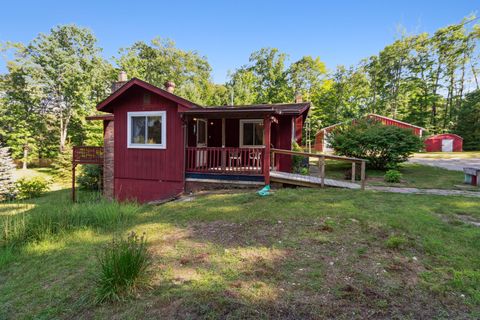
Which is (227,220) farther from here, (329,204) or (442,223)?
(442,223)

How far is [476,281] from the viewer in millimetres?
3055

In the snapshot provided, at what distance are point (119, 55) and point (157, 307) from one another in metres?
34.3

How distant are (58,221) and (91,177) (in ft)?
36.2

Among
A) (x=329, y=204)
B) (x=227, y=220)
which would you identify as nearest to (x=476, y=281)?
(x=329, y=204)

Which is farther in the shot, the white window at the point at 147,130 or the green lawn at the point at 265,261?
the white window at the point at 147,130

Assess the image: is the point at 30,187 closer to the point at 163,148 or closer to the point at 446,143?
the point at 163,148

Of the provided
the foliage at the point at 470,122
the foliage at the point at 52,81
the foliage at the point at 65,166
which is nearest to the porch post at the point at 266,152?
the foliage at the point at 65,166

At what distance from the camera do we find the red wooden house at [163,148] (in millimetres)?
9289

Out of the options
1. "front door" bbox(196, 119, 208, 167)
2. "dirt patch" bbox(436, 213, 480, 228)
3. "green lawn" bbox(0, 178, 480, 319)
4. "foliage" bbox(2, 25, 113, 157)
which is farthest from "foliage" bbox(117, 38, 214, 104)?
"dirt patch" bbox(436, 213, 480, 228)

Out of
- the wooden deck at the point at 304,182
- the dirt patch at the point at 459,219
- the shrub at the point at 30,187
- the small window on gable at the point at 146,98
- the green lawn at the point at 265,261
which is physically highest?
the small window on gable at the point at 146,98

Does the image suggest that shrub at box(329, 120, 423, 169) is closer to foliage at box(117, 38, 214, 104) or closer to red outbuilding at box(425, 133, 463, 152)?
Result: foliage at box(117, 38, 214, 104)

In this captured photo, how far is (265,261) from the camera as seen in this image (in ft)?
11.9

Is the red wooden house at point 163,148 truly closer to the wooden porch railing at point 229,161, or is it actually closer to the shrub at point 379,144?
the wooden porch railing at point 229,161

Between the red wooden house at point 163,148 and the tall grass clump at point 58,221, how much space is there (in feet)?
11.6
